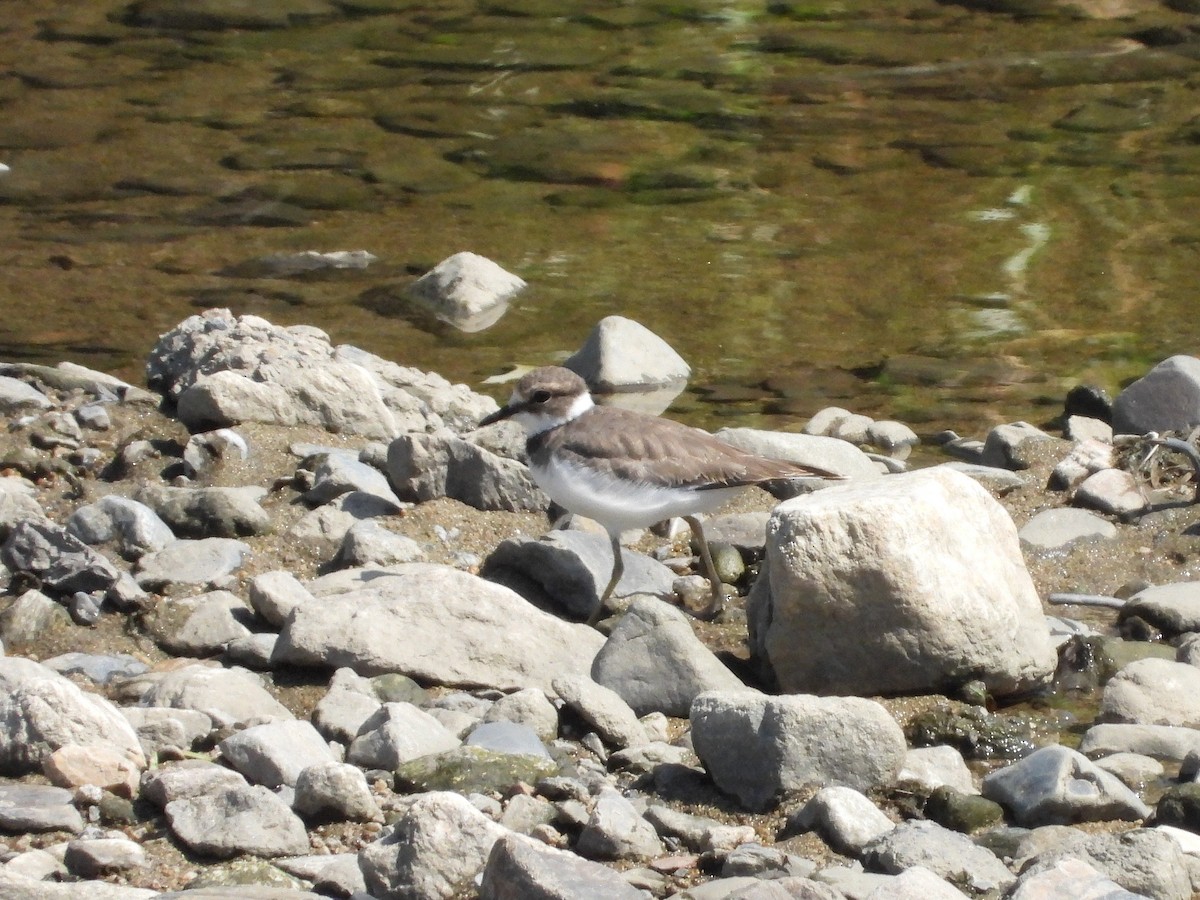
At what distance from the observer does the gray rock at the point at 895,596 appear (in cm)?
562

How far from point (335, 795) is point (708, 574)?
2572mm

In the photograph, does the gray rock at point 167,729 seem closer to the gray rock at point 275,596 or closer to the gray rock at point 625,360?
the gray rock at point 275,596

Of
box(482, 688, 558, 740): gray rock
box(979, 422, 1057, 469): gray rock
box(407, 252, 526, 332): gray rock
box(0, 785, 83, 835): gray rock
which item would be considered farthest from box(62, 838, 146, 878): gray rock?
box(407, 252, 526, 332): gray rock

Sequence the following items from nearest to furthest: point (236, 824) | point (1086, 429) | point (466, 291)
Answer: point (236, 824) < point (1086, 429) < point (466, 291)

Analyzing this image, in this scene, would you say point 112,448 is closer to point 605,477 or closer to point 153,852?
point 605,477

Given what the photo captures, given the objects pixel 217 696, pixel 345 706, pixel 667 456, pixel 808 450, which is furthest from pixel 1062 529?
pixel 217 696

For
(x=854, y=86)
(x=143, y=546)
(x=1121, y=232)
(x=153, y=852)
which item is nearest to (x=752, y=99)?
(x=854, y=86)

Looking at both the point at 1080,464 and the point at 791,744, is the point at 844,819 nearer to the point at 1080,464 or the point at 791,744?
the point at 791,744

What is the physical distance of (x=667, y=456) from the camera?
679 cm

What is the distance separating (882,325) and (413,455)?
4163 millimetres

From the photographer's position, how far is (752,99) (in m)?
15.3

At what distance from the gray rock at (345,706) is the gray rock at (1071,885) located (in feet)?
6.36

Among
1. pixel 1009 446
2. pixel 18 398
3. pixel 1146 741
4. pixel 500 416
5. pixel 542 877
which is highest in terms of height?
pixel 542 877

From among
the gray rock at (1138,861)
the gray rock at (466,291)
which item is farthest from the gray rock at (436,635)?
the gray rock at (466,291)
